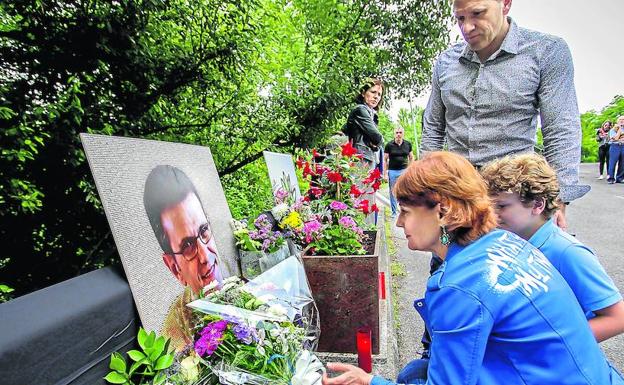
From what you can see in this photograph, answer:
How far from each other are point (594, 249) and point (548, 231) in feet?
16.2

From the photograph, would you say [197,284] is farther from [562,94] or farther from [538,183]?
[562,94]

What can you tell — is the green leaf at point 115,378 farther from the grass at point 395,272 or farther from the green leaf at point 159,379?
the grass at point 395,272

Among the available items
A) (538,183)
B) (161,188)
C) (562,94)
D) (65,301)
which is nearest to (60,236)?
(161,188)

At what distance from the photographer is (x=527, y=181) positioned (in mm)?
1713

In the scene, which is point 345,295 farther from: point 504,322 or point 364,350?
point 504,322

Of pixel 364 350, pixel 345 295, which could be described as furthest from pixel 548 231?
pixel 345 295

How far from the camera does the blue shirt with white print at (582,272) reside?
4.86 ft

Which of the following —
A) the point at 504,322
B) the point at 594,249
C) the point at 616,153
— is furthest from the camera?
the point at 616,153

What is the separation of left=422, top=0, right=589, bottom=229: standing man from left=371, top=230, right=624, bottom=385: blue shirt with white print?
2.95 feet

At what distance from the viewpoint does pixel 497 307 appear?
1.07m

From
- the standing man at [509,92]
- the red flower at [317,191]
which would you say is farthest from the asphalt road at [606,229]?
the red flower at [317,191]

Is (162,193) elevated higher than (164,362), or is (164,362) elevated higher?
(162,193)

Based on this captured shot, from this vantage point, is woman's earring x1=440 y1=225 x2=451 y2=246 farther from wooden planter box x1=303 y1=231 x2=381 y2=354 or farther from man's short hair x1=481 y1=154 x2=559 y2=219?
wooden planter box x1=303 y1=231 x2=381 y2=354

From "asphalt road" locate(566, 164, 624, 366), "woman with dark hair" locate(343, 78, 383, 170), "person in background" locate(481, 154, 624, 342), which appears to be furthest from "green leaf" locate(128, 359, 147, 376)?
"woman with dark hair" locate(343, 78, 383, 170)
